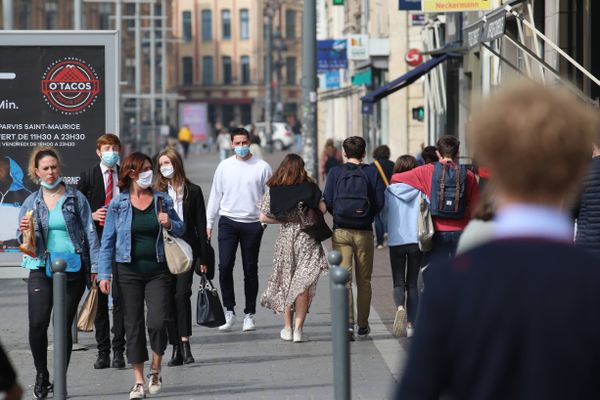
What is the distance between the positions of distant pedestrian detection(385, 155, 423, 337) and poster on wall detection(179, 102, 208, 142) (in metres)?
68.1

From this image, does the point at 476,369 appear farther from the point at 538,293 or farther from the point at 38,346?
the point at 38,346

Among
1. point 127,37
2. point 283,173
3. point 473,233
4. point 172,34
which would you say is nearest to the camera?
point 473,233

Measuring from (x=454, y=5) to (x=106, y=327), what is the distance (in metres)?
9.20

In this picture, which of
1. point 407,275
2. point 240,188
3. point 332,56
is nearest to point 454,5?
point 240,188

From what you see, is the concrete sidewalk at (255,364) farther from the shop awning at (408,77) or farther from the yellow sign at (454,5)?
the shop awning at (408,77)

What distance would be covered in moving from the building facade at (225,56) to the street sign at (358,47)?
296 ft

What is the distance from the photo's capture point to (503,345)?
2.63 metres

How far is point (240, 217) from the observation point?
11.8 metres

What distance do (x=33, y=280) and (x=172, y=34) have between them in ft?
371

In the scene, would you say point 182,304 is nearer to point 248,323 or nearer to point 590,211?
point 248,323

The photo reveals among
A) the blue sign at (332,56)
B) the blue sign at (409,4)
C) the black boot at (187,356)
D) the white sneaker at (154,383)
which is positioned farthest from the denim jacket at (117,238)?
the blue sign at (332,56)

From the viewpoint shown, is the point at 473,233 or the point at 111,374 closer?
the point at 473,233

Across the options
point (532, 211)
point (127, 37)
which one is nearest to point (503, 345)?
point (532, 211)

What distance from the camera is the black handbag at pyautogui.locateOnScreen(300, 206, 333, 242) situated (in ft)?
36.0
